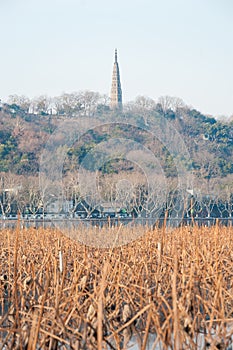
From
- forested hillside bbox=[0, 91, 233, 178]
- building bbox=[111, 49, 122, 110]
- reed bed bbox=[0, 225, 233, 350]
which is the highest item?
building bbox=[111, 49, 122, 110]

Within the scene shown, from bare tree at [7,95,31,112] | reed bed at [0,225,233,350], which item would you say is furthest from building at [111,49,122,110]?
reed bed at [0,225,233,350]

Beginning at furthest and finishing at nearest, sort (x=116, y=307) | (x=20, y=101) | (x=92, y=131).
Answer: (x=20, y=101) → (x=92, y=131) → (x=116, y=307)

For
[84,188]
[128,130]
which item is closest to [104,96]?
[128,130]

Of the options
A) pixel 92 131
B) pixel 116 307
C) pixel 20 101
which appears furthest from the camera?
pixel 20 101

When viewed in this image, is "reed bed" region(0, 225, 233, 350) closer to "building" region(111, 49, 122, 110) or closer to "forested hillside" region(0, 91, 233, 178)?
"forested hillside" region(0, 91, 233, 178)

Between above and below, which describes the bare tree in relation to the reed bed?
above

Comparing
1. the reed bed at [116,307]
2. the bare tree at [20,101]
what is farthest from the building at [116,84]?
the reed bed at [116,307]

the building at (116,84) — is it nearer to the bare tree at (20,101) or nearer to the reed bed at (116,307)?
the bare tree at (20,101)

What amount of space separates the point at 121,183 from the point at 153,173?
1468mm

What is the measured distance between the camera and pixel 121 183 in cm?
2830

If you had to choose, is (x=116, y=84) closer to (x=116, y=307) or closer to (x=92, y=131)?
(x=92, y=131)

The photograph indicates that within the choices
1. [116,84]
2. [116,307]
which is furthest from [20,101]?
[116,307]

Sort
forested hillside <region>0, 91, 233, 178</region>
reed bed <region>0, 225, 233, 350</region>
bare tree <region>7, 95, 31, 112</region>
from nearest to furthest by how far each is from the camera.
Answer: reed bed <region>0, 225, 233, 350</region> → forested hillside <region>0, 91, 233, 178</region> → bare tree <region>7, 95, 31, 112</region>

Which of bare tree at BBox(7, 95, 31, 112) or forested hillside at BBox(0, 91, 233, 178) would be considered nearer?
forested hillside at BBox(0, 91, 233, 178)
